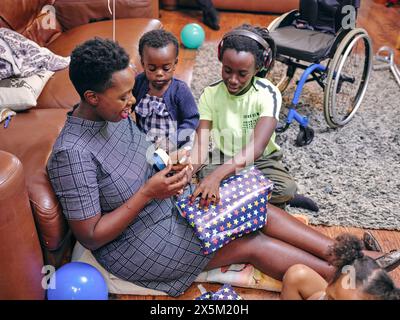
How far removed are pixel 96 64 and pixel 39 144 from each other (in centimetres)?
56

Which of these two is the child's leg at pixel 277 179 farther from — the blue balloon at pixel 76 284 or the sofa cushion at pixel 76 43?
the sofa cushion at pixel 76 43

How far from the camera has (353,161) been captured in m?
2.35

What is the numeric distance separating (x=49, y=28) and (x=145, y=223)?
161 cm

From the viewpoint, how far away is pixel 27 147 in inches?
63.3

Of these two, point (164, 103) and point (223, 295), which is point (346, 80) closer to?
point (164, 103)

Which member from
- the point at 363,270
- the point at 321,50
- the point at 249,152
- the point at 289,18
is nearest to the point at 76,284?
the point at 249,152

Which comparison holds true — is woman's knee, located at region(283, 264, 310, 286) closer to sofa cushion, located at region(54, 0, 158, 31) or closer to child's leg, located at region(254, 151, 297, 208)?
child's leg, located at region(254, 151, 297, 208)

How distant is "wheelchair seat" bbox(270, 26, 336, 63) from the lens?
2377mm

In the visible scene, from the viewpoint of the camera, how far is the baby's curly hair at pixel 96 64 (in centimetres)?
121

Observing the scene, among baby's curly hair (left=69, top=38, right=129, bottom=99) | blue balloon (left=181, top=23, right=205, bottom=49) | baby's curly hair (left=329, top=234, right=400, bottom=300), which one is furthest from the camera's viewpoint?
blue balloon (left=181, top=23, right=205, bottom=49)

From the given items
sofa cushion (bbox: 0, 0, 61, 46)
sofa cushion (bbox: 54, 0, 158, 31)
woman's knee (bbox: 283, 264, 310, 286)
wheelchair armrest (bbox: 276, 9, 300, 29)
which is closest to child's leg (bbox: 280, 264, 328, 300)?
woman's knee (bbox: 283, 264, 310, 286)

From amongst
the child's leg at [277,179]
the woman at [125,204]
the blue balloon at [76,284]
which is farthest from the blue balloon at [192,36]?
the blue balloon at [76,284]

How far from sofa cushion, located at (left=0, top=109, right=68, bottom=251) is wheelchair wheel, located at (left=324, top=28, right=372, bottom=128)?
4.52 feet
